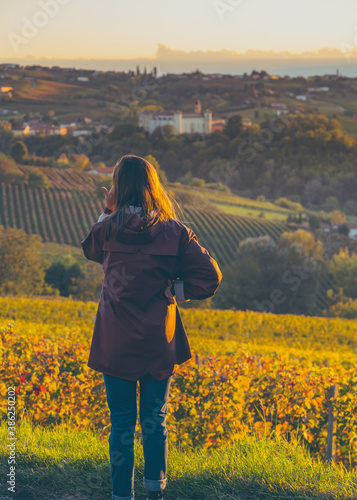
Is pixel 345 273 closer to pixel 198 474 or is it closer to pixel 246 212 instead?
pixel 246 212

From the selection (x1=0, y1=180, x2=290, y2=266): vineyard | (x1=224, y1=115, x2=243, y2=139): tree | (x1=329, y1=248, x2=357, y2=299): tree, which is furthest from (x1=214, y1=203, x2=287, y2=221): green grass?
(x1=224, y1=115, x2=243, y2=139): tree

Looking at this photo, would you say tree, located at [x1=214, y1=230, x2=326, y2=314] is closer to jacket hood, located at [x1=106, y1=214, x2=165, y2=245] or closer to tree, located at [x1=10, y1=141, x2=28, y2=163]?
tree, located at [x1=10, y1=141, x2=28, y2=163]

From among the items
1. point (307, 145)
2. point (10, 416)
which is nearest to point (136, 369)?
point (10, 416)

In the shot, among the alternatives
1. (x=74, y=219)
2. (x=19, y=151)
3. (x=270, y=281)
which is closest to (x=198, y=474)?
(x=270, y=281)

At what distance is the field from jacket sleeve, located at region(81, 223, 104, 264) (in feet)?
3.98

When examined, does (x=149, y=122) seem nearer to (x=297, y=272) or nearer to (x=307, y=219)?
(x=307, y=219)

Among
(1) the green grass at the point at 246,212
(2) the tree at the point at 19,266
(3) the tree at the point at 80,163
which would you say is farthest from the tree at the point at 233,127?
(2) the tree at the point at 19,266

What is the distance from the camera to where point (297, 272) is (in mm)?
48750

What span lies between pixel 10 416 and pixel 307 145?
353ft

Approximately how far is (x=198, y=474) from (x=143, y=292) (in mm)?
1082

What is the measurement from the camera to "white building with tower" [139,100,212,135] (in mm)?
Result: 102625

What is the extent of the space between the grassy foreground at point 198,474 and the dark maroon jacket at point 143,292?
A: 2.26 feet

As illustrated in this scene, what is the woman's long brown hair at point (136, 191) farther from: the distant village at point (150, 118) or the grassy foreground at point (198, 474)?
the distant village at point (150, 118)

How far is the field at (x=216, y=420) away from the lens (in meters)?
3.05
